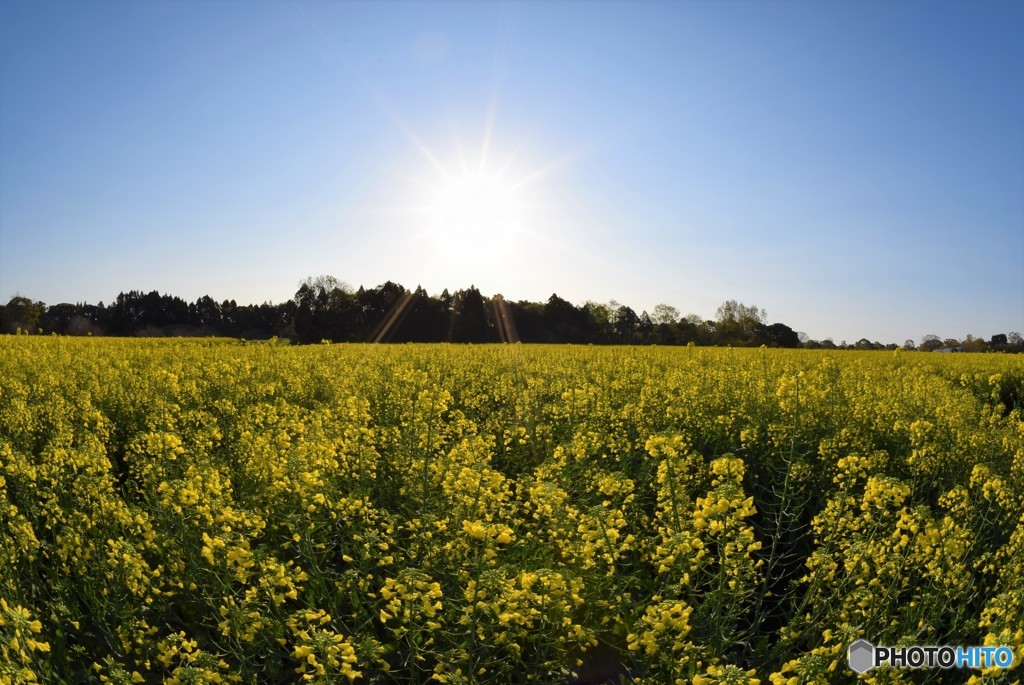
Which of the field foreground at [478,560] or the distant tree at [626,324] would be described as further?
the distant tree at [626,324]

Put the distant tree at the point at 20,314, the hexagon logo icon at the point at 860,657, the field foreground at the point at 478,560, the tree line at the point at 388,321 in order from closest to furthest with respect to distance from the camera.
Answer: the hexagon logo icon at the point at 860,657 → the field foreground at the point at 478,560 → the distant tree at the point at 20,314 → the tree line at the point at 388,321

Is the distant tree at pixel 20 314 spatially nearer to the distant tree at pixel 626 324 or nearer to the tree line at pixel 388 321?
the tree line at pixel 388 321

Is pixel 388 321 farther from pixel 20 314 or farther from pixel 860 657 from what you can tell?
pixel 860 657

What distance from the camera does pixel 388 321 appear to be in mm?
48750

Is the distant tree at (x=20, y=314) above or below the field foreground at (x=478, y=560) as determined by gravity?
above

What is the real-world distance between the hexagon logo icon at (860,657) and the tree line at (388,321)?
42.7m

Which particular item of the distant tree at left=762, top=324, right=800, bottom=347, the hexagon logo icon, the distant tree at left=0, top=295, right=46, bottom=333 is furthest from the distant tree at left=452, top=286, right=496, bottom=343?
the hexagon logo icon

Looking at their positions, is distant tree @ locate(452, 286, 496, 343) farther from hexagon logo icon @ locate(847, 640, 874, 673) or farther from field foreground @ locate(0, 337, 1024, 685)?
hexagon logo icon @ locate(847, 640, 874, 673)

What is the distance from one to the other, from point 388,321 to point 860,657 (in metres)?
47.9

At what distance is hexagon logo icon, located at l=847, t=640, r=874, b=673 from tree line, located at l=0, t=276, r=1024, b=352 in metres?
42.7

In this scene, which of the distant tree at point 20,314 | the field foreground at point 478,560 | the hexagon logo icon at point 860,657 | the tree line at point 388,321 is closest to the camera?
the hexagon logo icon at point 860,657

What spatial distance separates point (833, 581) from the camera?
9.95ft

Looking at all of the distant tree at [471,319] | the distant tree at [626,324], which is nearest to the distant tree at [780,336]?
the distant tree at [626,324]

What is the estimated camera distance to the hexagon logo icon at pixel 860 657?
92.5 inches
